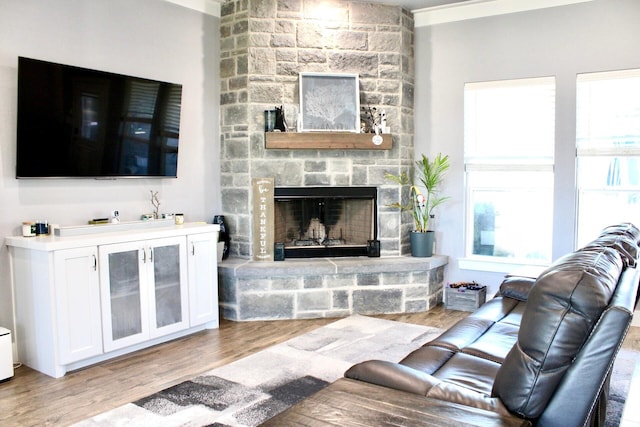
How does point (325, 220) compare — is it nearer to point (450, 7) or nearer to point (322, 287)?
point (322, 287)

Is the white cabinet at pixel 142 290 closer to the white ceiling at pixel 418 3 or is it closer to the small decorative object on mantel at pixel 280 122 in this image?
the small decorative object on mantel at pixel 280 122

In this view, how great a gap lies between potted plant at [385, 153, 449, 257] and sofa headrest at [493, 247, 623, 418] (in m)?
3.52

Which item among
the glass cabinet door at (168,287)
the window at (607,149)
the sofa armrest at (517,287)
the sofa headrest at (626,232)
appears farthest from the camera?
the window at (607,149)

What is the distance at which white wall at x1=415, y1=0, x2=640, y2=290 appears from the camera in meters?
4.54

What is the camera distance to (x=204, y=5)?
4918 mm

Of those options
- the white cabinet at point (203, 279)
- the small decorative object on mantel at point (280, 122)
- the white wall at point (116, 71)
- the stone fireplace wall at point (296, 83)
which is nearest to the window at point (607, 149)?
the stone fireplace wall at point (296, 83)

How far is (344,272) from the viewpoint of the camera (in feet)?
15.8

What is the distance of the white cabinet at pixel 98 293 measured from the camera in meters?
3.38

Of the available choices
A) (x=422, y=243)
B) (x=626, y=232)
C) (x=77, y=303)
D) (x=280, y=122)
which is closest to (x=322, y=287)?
(x=422, y=243)

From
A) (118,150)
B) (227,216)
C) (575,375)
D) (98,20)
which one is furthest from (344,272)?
(575,375)

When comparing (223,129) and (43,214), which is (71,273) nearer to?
(43,214)

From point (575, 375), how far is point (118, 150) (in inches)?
141

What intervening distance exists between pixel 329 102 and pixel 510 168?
1860 millimetres

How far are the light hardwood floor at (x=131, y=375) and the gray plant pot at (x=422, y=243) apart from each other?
A: 0.76 metres
